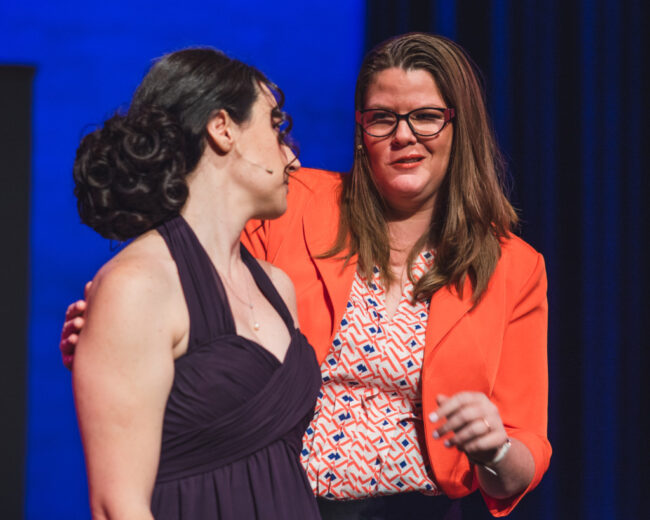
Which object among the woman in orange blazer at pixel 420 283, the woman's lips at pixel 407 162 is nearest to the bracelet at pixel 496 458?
the woman in orange blazer at pixel 420 283

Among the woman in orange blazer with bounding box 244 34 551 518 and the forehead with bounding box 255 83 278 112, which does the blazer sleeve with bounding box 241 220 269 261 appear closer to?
the woman in orange blazer with bounding box 244 34 551 518

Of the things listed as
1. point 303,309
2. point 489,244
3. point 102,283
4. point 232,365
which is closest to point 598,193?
point 489,244

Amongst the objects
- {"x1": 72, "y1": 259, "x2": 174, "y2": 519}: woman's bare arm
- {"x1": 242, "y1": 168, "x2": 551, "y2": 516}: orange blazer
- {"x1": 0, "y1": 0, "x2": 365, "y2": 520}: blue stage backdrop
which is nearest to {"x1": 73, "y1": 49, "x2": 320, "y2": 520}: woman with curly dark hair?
{"x1": 72, "y1": 259, "x2": 174, "y2": 519}: woman's bare arm

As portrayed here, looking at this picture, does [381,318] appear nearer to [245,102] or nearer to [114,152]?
[245,102]

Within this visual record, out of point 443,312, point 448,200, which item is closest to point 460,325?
point 443,312

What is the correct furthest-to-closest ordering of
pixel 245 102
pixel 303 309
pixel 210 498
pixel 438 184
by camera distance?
pixel 438 184 < pixel 303 309 < pixel 245 102 < pixel 210 498

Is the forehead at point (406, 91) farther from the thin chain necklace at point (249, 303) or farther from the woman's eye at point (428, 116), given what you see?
the thin chain necklace at point (249, 303)

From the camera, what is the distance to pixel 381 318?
1.66 metres

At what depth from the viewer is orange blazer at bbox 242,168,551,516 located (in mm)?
1615

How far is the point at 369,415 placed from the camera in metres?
1.60

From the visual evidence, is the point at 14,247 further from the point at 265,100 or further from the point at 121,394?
the point at 121,394

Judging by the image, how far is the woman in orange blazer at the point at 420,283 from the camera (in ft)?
5.24

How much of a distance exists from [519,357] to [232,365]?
750 mm

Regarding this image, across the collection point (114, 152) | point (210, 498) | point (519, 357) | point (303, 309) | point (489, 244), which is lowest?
point (210, 498)
